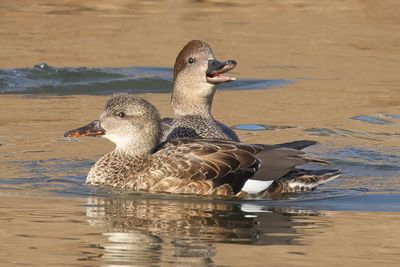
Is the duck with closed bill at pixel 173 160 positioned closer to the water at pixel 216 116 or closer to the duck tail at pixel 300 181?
the duck tail at pixel 300 181

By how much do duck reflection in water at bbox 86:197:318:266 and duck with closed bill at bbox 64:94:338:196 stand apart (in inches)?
10.1

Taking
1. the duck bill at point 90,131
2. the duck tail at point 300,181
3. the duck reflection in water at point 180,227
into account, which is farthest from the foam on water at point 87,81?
the duck reflection in water at point 180,227

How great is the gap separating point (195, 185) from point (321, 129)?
13.0 ft

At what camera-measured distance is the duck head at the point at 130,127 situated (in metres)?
12.7

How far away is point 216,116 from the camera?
55.4ft

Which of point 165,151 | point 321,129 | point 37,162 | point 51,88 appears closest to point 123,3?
point 51,88

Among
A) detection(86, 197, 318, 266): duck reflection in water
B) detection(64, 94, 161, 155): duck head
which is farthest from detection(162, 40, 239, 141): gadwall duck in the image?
detection(86, 197, 318, 266): duck reflection in water

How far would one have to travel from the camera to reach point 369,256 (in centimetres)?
964

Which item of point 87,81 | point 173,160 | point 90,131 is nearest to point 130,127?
point 90,131

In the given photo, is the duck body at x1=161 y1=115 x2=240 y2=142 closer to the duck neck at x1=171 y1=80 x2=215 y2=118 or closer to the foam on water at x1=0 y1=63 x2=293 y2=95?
the duck neck at x1=171 y1=80 x2=215 y2=118

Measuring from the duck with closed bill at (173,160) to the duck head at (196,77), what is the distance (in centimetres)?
173

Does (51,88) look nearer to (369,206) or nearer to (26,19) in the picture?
(26,19)

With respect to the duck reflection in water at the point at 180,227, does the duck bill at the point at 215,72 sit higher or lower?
higher

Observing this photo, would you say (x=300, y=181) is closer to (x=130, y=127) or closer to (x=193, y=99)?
(x=130, y=127)
